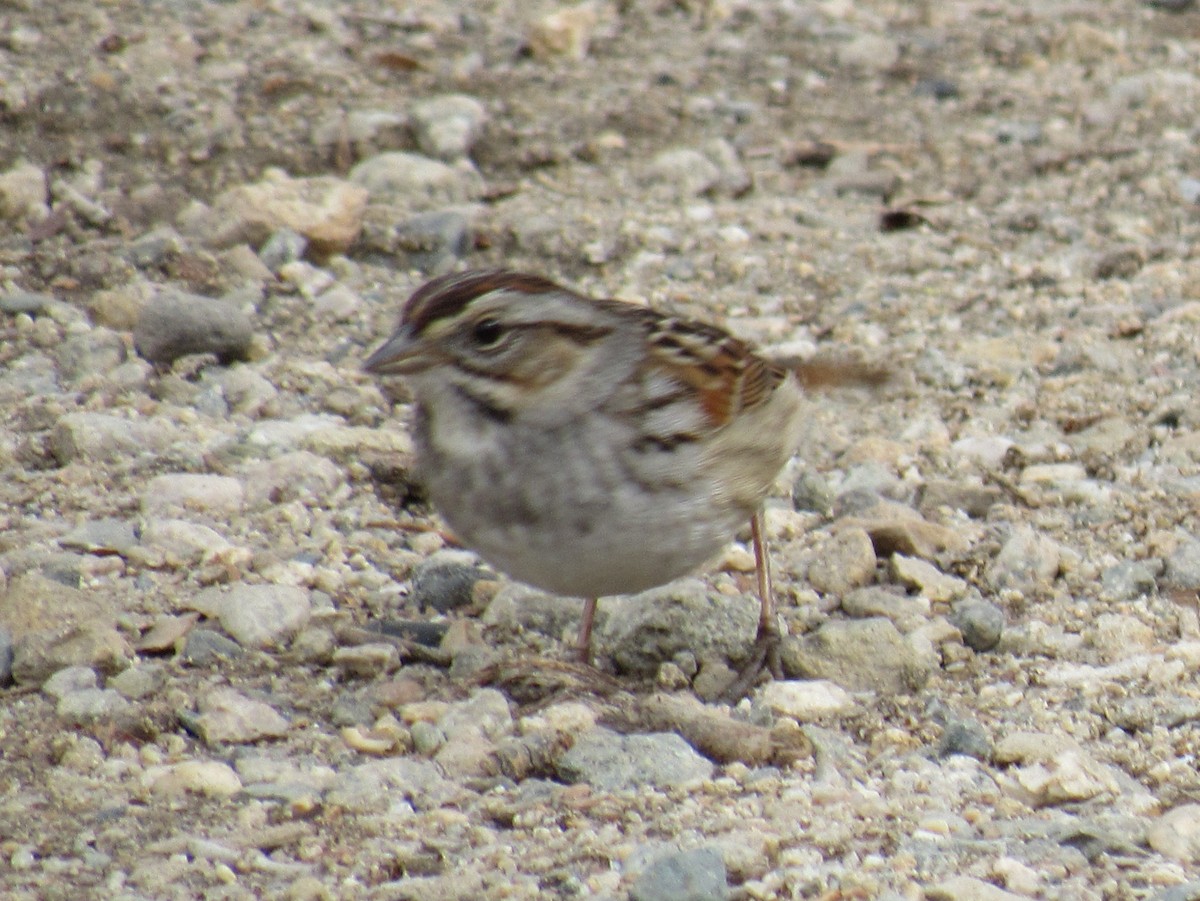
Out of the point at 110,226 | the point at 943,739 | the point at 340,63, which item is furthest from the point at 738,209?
the point at 943,739

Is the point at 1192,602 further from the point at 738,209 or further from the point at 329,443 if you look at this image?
the point at 738,209

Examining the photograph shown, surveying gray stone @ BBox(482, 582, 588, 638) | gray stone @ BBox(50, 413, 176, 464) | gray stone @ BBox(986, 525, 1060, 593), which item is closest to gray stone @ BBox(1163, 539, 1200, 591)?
gray stone @ BBox(986, 525, 1060, 593)

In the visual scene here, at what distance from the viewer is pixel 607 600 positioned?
5094 mm

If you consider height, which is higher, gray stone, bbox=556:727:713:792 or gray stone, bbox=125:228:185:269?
gray stone, bbox=556:727:713:792

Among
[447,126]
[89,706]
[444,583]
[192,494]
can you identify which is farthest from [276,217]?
[89,706]

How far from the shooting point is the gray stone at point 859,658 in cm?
447

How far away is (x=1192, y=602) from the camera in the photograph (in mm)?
4801

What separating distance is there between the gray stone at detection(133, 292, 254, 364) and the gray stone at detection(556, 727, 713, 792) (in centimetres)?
261

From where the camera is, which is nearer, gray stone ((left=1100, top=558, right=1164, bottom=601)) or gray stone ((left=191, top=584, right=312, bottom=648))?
gray stone ((left=191, top=584, right=312, bottom=648))

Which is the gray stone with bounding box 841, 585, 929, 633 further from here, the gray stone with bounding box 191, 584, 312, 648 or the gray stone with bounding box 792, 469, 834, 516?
the gray stone with bounding box 191, 584, 312, 648

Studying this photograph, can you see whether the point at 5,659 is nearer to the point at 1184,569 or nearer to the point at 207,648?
the point at 207,648

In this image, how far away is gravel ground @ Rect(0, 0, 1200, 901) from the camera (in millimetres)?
3779

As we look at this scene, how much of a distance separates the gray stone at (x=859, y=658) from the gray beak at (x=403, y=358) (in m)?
1.25

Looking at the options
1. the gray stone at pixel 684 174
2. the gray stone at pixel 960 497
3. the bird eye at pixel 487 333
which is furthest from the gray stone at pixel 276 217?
the bird eye at pixel 487 333
